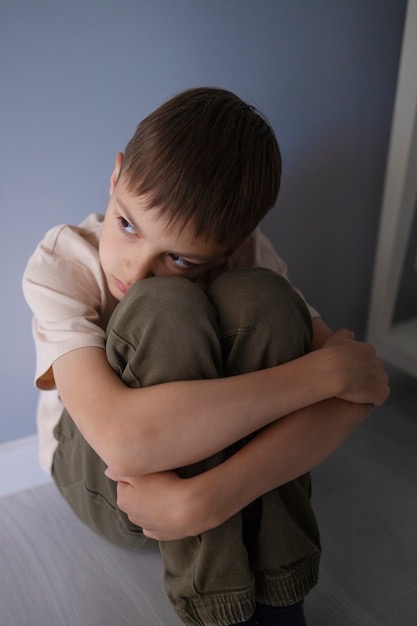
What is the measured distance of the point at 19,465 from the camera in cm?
102

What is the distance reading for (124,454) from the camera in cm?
60

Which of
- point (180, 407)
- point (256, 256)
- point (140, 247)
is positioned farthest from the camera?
point (256, 256)

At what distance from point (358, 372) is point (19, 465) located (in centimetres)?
62

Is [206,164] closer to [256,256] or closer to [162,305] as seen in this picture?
[162,305]

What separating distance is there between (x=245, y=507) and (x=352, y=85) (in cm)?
79

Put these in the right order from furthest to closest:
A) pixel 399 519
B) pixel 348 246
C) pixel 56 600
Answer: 1. pixel 348 246
2. pixel 399 519
3. pixel 56 600

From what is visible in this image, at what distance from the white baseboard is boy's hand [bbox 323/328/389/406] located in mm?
563

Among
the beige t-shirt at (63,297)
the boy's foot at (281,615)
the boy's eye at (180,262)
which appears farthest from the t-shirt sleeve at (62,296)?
the boy's foot at (281,615)

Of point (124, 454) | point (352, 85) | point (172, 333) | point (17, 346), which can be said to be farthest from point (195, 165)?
point (352, 85)

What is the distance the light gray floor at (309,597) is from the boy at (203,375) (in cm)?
14

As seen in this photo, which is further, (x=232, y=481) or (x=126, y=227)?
(x=126, y=227)

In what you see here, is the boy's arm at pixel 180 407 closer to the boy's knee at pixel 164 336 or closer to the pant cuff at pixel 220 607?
the boy's knee at pixel 164 336

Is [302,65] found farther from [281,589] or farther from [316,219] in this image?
[281,589]

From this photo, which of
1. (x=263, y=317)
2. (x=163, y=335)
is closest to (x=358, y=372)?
(x=263, y=317)
